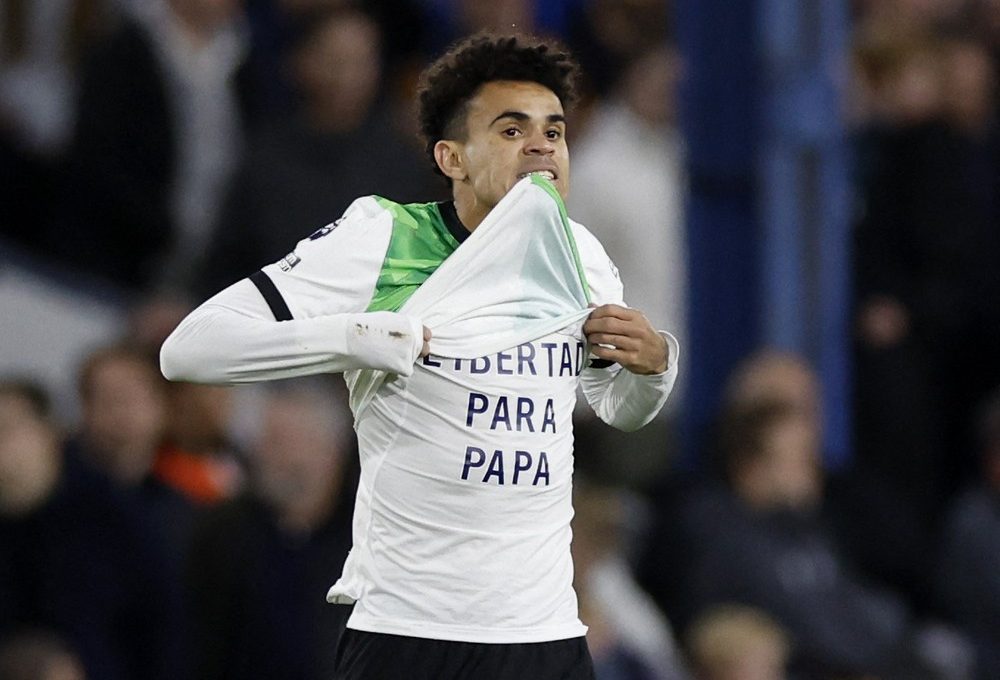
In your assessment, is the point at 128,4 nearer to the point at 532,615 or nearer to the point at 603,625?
the point at 603,625

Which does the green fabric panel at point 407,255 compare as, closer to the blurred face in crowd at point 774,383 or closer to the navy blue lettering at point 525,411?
the navy blue lettering at point 525,411

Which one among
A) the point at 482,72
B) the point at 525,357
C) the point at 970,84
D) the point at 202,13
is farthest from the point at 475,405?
the point at 970,84

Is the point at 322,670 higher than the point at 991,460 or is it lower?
lower

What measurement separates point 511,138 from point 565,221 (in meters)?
0.18

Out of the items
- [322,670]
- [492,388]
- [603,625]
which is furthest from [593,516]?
[492,388]

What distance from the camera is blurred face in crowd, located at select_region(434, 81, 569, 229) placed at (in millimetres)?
4070

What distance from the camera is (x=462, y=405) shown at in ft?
13.1

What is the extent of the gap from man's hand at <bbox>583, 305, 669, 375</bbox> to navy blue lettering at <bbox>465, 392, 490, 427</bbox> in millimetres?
219

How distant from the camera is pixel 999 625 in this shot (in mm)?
7492

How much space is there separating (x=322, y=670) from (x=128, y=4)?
2.61 m

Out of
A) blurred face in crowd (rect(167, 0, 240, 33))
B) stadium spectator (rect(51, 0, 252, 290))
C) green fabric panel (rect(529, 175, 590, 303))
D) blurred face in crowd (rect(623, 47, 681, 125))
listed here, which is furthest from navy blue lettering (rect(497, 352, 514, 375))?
blurred face in crowd (rect(623, 47, 681, 125))

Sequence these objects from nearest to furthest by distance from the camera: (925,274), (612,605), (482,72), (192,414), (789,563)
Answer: (482,72) → (612,605) → (192,414) → (789,563) → (925,274)

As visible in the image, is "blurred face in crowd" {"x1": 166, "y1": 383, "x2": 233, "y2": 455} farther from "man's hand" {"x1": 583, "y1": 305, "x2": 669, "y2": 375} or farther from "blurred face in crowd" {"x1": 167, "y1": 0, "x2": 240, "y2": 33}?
"man's hand" {"x1": 583, "y1": 305, "x2": 669, "y2": 375}

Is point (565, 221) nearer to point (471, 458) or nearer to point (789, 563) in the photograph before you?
point (471, 458)
